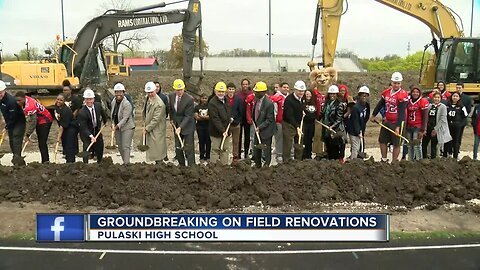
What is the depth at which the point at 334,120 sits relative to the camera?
878 cm

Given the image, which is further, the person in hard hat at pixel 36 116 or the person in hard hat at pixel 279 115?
the person in hard hat at pixel 279 115

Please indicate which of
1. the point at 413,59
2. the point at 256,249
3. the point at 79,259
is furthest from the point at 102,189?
the point at 413,59

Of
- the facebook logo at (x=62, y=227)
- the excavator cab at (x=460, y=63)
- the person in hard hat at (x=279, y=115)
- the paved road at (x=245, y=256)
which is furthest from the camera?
the excavator cab at (x=460, y=63)

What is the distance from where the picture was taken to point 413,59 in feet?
179

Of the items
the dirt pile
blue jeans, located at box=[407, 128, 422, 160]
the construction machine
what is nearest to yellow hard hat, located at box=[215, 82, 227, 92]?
the dirt pile

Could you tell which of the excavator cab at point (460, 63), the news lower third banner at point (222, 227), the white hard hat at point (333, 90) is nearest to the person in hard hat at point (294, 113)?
the white hard hat at point (333, 90)

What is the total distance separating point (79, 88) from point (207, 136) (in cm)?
671

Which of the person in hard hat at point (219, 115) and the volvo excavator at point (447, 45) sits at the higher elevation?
the volvo excavator at point (447, 45)

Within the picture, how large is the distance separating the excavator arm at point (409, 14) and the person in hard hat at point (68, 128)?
629 cm

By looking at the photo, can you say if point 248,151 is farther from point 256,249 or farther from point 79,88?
point 79,88

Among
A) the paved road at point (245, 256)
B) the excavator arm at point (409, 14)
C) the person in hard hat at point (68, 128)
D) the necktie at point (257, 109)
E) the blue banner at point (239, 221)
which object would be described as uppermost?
the excavator arm at point (409, 14)

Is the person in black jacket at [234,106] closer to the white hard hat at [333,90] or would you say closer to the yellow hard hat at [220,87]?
the yellow hard hat at [220,87]

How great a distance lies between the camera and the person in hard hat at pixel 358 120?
864 cm

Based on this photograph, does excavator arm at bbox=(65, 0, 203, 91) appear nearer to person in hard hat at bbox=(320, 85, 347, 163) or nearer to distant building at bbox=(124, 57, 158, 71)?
person in hard hat at bbox=(320, 85, 347, 163)
